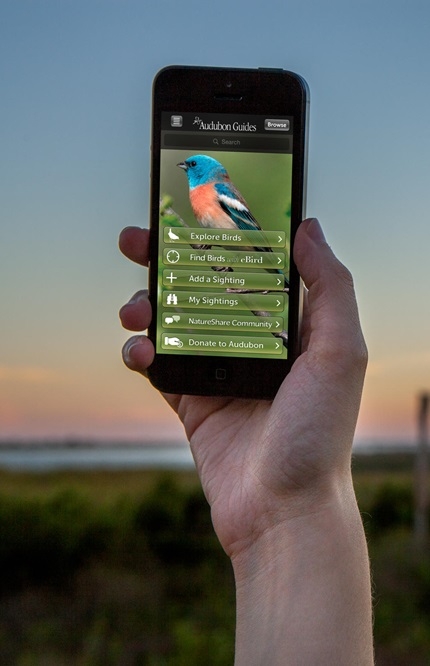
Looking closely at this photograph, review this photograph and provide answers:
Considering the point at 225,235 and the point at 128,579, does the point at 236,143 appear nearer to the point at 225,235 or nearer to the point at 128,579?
the point at 225,235

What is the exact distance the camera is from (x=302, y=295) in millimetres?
1795

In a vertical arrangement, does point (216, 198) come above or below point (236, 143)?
below

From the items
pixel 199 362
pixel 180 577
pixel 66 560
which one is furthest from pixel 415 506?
pixel 199 362

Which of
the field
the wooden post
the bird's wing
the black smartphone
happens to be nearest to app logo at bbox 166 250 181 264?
the black smartphone

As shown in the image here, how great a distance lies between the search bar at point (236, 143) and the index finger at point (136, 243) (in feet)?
0.68

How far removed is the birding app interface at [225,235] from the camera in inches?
70.2

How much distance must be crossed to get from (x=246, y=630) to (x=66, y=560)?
15.6 ft

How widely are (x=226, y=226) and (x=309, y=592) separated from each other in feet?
2.47

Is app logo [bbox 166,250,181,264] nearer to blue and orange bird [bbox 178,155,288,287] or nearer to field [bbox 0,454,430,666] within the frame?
blue and orange bird [bbox 178,155,288,287]

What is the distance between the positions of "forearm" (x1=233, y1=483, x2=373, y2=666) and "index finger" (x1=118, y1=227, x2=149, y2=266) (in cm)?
64

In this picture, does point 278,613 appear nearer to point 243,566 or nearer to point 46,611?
point 243,566

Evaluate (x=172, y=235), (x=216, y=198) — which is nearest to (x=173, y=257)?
(x=172, y=235)

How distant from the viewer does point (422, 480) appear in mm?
7113

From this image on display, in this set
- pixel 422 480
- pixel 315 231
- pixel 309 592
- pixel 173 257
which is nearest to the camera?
pixel 309 592
